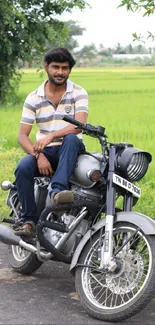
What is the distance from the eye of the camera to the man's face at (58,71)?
4980 millimetres

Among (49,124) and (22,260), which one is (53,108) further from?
(22,260)

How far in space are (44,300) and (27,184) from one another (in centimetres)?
76

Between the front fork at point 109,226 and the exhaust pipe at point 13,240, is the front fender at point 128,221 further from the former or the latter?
the exhaust pipe at point 13,240

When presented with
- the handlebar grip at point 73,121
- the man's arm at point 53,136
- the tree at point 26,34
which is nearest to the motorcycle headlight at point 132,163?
the handlebar grip at point 73,121

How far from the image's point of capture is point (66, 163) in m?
4.62

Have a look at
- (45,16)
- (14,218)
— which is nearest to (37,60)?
(45,16)

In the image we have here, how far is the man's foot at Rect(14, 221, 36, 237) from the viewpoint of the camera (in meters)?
4.96

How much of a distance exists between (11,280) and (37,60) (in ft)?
65.8

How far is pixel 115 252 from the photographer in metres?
4.42

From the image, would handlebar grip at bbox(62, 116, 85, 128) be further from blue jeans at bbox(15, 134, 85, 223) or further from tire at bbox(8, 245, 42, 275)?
tire at bbox(8, 245, 42, 275)

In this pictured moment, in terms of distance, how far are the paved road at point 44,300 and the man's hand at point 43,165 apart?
80 cm

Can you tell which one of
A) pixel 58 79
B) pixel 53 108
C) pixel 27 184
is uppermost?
pixel 58 79

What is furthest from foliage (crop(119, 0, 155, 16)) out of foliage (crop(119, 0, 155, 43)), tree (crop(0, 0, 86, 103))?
tree (crop(0, 0, 86, 103))

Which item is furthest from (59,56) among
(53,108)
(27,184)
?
(27,184)
